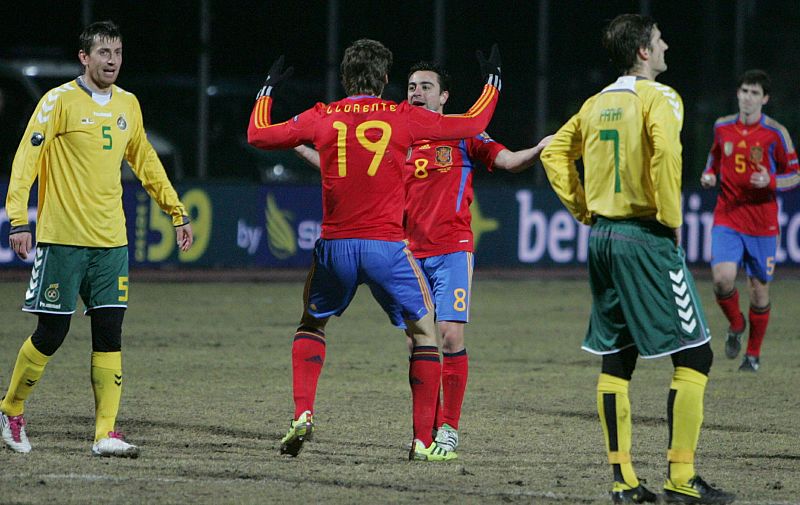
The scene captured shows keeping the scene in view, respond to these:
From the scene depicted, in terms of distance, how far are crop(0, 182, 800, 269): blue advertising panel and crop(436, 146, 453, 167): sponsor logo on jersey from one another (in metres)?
11.3

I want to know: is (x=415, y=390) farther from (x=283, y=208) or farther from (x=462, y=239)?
(x=283, y=208)

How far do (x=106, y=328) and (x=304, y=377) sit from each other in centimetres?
107

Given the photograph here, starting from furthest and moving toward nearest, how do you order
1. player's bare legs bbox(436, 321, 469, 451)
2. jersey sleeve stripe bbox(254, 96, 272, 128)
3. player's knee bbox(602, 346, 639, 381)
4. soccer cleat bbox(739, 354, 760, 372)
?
soccer cleat bbox(739, 354, 760, 372), player's bare legs bbox(436, 321, 469, 451), jersey sleeve stripe bbox(254, 96, 272, 128), player's knee bbox(602, 346, 639, 381)

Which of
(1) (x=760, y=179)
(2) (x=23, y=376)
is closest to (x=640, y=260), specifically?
(2) (x=23, y=376)

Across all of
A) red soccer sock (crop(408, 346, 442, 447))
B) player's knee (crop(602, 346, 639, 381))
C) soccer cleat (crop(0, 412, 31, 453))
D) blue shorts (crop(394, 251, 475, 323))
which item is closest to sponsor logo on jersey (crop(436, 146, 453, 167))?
blue shorts (crop(394, 251, 475, 323))

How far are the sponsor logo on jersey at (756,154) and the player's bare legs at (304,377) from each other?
221 inches

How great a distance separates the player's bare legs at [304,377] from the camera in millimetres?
7039

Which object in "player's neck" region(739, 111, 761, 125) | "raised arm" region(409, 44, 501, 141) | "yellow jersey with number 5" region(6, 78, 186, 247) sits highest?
"player's neck" region(739, 111, 761, 125)

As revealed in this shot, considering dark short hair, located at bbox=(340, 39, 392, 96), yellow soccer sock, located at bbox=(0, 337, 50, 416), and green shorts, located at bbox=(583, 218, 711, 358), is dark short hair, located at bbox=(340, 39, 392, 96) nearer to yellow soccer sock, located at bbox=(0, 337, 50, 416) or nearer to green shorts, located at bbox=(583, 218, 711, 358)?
green shorts, located at bbox=(583, 218, 711, 358)

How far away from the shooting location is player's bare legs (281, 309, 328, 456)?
23.1 feet

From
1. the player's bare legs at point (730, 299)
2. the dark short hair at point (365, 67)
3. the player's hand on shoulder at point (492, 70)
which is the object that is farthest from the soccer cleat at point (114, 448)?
the player's bare legs at point (730, 299)

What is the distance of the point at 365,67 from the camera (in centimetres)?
705

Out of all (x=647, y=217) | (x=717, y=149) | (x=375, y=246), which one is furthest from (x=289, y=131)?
(x=717, y=149)

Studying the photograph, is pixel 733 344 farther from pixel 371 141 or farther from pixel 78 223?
pixel 78 223
